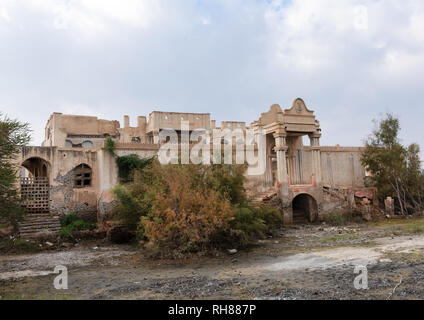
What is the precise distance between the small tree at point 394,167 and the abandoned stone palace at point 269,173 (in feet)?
4.89

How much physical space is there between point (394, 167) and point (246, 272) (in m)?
16.5

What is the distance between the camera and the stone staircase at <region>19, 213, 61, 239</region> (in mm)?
16766

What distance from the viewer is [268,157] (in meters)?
23.5

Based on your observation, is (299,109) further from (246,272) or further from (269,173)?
(246,272)

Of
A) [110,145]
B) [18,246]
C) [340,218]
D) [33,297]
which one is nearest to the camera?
[33,297]

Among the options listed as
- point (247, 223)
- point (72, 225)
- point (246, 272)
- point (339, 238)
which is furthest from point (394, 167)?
point (72, 225)

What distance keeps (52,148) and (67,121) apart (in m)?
11.9

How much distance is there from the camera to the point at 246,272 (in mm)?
9891

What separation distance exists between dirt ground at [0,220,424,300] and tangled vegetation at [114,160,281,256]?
68cm

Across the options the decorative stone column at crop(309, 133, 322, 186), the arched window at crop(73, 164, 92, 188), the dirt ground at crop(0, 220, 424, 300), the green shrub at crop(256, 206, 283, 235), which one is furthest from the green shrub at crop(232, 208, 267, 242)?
the arched window at crop(73, 164, 92, 188)
